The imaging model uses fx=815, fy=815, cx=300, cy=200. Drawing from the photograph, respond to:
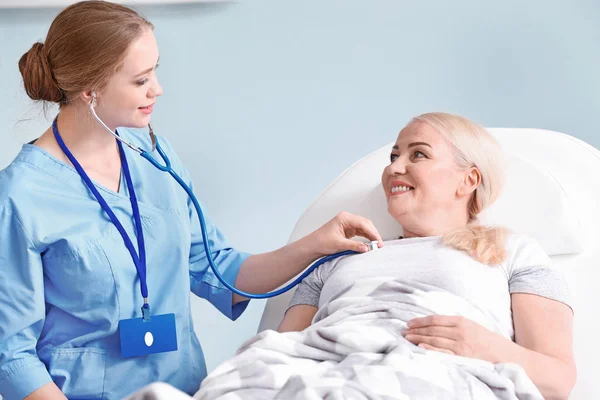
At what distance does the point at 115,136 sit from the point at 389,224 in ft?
2.25

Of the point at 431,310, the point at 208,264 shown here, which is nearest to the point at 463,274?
the point at 431,310

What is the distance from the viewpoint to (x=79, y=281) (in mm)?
1600

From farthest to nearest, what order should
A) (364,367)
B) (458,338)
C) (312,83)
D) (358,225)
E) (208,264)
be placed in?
(312,83) < (208,264) < (358,225) < (458,338) < (364,367)

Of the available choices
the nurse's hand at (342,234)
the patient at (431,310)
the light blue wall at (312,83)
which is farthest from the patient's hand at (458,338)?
the light blue wall at (312,83)

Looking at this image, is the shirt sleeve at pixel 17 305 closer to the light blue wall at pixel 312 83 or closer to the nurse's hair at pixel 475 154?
the nurse's hair at pixel 475 154

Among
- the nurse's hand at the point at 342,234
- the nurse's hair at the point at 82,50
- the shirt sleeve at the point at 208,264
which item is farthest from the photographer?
the shirt sleeve at the point at 208,264

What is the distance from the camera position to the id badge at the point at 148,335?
164 centimetres

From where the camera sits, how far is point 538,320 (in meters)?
1.56

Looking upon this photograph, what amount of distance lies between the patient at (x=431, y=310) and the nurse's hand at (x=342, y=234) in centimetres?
3

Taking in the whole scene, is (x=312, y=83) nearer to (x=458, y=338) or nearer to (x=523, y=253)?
(x=523, y=253)

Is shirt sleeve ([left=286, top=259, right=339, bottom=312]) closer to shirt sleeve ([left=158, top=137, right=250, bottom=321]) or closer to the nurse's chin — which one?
shirt sleeve ([left=158, top=137, right=250, bottom=321])

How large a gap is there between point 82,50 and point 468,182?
880 millimetres

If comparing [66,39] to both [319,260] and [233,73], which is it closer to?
[319,260]

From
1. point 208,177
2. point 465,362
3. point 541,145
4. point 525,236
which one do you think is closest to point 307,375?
point 465,362
